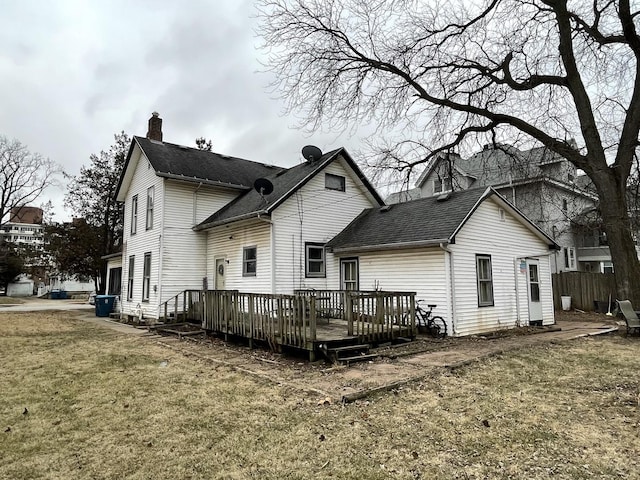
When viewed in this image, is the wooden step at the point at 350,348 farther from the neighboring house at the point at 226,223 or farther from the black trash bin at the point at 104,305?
the black trash bin at the point at 104,305

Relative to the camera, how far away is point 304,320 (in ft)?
26.7

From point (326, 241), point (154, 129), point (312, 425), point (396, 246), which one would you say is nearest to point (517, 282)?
point (396, 246)

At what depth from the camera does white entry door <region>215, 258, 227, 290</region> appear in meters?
15.0

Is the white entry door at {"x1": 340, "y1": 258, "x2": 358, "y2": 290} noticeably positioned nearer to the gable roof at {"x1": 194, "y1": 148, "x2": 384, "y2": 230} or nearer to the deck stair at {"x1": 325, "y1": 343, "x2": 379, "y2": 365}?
the gable roof at {"x1": 194, "y1": 148, "x2": 384, "y2": 230}

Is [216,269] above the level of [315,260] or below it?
below

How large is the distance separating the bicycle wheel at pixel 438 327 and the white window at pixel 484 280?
5.41 feet

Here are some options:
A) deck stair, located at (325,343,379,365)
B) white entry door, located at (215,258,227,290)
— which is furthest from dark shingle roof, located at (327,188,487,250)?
white entry door, located at (215,258,227,290)

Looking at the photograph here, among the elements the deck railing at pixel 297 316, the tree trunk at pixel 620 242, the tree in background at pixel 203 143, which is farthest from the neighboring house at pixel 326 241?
the tree in background at pixel 203 143

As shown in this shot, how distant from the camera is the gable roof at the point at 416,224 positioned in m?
11.4

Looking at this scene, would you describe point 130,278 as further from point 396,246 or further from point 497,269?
point 497,269

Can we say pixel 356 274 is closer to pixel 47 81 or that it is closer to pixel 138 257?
pixel 138 257

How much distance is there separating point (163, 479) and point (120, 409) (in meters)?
2.28

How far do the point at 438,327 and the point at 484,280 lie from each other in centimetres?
242

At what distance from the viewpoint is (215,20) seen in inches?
440
